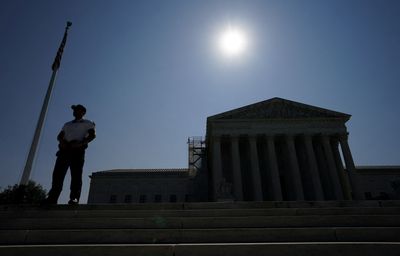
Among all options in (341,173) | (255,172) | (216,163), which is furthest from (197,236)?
(341,173)

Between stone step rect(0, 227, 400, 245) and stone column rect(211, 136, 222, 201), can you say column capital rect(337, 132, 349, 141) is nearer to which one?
stone column rect(211, 136, 222, 201)

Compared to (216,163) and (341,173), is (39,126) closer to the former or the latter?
(216,163)

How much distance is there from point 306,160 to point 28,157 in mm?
31296

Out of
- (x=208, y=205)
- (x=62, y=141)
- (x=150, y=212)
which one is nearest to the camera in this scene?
(x=150, y=212)

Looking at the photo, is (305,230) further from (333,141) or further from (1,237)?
(333,141)

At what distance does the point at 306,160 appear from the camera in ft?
110

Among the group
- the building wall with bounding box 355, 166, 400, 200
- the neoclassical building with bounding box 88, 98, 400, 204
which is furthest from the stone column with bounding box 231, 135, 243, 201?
the building wall with bounding box 355, 166, 400, 200

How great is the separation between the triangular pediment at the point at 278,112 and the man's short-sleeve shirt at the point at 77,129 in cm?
2697

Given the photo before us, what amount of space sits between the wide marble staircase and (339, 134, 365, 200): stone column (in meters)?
28.0

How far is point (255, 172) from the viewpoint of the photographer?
30797 mm

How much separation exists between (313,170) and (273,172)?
16.6 feet

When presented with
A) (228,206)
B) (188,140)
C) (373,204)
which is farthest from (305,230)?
(188,140)

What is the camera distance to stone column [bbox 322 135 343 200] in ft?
99.1

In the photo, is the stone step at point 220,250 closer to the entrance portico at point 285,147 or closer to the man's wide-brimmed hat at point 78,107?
the man's wide-brimmed hat at point 78,107
